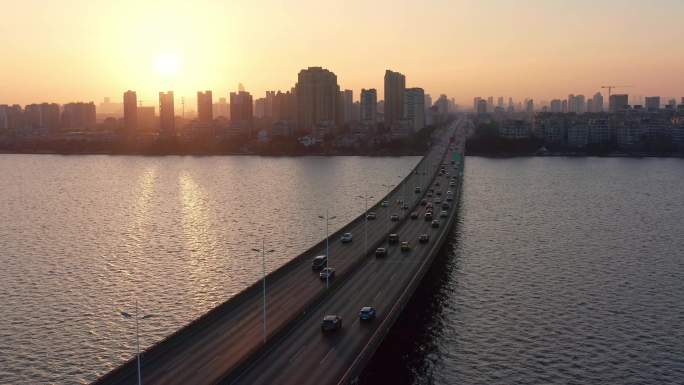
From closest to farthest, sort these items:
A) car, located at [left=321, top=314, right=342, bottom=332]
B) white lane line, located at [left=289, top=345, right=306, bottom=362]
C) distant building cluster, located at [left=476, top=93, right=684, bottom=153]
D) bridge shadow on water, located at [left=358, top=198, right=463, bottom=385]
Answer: white lane line, located at [left=289, top=345, right=306, bottom=362] → car, located at [left=321, top=314, right=342, bottom=332] → bridge shadow on water, located at [left=358, top=198, right=463, bottom=385] → distant building cluster, located at [left=476, top=93, right=684, bottom=153]

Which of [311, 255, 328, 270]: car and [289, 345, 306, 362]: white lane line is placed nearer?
[289, 345, 306, 362]: white lane line

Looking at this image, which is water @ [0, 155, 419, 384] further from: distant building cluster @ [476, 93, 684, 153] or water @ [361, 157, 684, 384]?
distant building cluster @ [476, 93, 684, 153]

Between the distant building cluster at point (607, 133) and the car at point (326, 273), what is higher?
the distant building cluster at point (607, 133)

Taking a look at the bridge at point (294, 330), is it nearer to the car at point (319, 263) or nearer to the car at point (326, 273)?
the car at point (326, 273)

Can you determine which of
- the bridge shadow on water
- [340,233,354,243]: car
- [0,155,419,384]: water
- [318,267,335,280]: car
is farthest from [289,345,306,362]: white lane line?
[340,233,354,243]: car

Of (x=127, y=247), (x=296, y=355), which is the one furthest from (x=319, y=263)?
(x=127, y=247)

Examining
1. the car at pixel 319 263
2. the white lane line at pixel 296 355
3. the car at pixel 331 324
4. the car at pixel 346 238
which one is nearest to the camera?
the white lane line at pixel 296 355

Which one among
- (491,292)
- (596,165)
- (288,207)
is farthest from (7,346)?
(596,165)

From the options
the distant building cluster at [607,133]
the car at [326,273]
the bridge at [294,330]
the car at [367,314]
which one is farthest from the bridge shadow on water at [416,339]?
the distant building cluster at [607,133]
